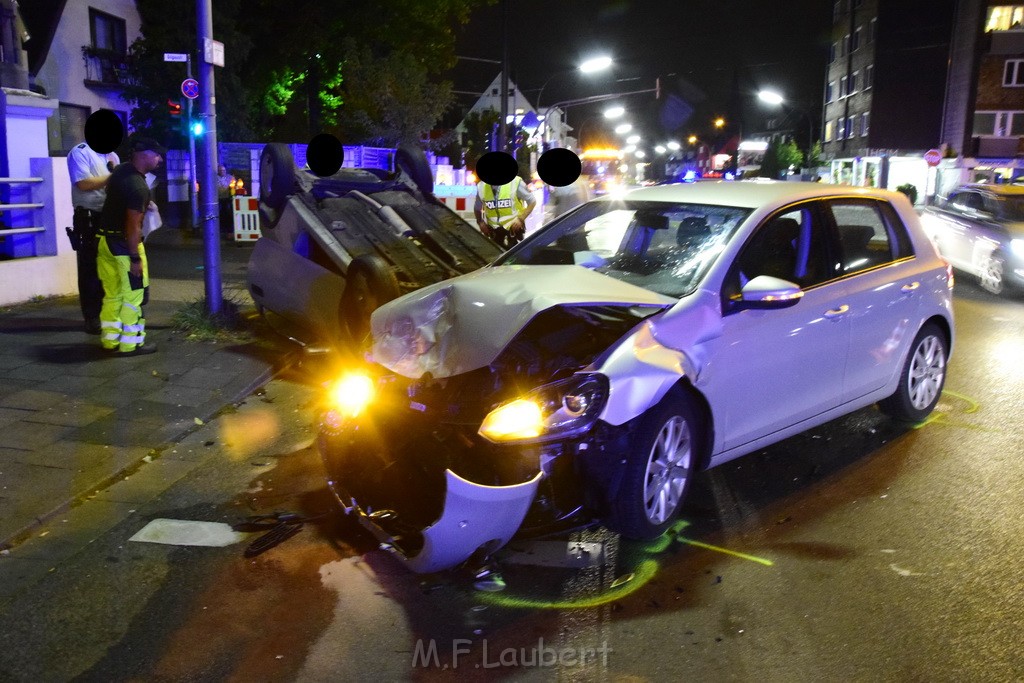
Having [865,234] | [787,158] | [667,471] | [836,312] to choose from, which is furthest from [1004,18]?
[667,471]

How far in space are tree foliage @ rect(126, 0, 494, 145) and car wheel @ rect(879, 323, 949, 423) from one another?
2541 cm

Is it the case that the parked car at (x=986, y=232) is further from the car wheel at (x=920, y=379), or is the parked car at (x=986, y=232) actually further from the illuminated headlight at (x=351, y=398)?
the illuminated headlight at (x=351, y=398)

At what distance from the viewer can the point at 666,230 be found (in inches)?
215

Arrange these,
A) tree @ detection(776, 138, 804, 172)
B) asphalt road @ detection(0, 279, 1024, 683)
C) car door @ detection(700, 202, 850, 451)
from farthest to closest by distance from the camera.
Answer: tree @ detection(776, 138, 804, 172), car door @ detection(700, 202, 850, 451), asphalt road @ detection(0, 279, 1024, 683)

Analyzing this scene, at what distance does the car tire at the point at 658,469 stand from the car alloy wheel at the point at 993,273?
10.4m

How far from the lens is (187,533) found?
466 centimetres

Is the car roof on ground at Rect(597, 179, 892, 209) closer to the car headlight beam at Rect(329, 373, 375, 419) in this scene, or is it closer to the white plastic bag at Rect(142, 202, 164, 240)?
the car headlight beam at Rect(329, 373, 375, 419)

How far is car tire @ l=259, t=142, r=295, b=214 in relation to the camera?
8344 millimetres

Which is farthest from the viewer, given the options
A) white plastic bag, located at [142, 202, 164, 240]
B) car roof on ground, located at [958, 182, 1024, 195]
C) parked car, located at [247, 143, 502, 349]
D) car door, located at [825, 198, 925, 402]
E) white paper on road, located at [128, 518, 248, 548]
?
car roof on ground, located at [958, 182, 1024, 195]

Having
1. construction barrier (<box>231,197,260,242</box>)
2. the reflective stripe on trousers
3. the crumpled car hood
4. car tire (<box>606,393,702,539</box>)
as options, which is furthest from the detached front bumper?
construction barrier (<box>231,197,260,242</box>)

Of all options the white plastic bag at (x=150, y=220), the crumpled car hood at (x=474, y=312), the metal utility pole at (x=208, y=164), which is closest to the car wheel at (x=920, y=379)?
the crumpled car hood at (x=474, y=312)

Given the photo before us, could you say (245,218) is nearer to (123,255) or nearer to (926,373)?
(123,255)

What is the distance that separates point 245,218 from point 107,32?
1504 cm

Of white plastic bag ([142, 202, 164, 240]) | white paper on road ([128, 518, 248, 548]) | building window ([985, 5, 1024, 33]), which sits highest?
building window ([985, 5, 1024, 33])
